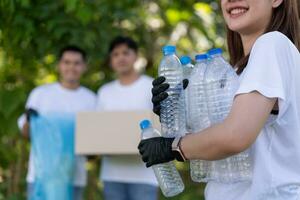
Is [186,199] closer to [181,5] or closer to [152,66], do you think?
[152,66]

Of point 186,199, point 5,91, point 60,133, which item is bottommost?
point 186,199

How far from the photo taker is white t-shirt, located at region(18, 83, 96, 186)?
3982mm

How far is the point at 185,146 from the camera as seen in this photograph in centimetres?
138

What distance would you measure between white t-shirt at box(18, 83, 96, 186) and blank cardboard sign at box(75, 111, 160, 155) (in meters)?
0.37

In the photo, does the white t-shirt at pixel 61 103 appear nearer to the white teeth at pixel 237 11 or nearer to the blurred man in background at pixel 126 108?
the blurred man in background at pixel 126 108

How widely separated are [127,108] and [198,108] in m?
2.41

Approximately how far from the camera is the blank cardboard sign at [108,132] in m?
3.48

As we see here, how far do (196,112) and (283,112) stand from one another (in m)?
0.22

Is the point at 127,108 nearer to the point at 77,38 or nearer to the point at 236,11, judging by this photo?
the point at 77,38

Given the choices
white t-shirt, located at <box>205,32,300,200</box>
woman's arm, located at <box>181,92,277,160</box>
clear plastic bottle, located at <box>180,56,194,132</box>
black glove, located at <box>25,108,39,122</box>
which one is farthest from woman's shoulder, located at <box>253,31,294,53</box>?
black glove, located at <box>25,108,39,122</box>

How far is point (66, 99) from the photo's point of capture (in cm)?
403

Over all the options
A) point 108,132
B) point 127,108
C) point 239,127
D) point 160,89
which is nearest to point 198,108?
point 160,89

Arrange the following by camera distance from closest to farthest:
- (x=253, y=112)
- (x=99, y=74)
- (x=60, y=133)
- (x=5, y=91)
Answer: (x=253, y=112) < (x=60, y=133) < (x=5, y=91) < (x=99, y=74)

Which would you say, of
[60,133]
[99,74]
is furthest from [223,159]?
[99,74]
